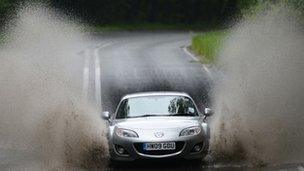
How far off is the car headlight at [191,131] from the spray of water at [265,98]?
999 mm

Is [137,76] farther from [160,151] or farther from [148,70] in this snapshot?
[160,151]

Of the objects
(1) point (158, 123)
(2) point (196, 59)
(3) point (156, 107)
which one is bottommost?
(1) point (158, 123)

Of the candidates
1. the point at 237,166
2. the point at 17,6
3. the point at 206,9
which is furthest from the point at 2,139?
the point at 206,9

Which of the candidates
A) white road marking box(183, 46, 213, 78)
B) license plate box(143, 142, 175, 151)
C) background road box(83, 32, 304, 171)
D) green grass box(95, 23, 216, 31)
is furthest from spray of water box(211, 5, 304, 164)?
green grass box(95, 23, 216, 31)

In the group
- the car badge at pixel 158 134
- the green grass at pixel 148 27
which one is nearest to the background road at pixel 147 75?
the car badge at pixel 158 134

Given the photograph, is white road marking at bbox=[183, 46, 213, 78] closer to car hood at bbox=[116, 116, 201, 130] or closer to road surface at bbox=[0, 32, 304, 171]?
road surface at bbox=[0, 32, 304, 171]

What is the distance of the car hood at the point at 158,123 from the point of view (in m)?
13.9

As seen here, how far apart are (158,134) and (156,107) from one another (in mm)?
1389

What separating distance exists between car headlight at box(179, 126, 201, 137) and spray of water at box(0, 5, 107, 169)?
70.4 inches

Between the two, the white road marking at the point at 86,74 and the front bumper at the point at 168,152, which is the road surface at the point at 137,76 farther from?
the front bumper at the point at 168,152

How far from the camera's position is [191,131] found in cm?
1380

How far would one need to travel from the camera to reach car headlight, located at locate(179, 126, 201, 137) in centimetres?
1370

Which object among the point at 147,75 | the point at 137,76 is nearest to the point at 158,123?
the point at 137,76

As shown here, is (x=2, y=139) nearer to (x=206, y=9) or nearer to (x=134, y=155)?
(x=134, y=155)
